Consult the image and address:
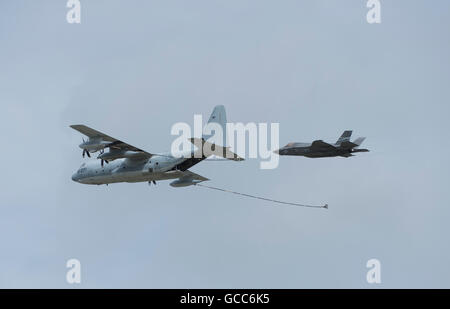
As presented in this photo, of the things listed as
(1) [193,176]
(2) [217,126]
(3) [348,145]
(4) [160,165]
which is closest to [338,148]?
(3) [348,145]

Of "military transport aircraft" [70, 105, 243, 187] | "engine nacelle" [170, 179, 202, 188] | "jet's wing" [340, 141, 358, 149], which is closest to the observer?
"military transport aircraft" [70, 105, 243, 187]

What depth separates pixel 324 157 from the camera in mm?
89438

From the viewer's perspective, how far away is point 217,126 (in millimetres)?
86688

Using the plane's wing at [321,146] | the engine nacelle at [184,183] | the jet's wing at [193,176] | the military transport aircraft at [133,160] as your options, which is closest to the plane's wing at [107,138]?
the military transport aircraft at [133,160]

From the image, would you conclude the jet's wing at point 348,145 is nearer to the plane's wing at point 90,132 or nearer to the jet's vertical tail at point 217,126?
the jet's vertical tail at point 217,126

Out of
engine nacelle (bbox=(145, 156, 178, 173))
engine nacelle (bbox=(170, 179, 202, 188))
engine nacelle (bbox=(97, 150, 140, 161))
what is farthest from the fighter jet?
engine nacelle (bbox=(97, 150, 140, 161))

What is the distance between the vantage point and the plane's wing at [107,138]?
3204 inches

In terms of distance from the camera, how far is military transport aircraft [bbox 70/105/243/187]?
273ft

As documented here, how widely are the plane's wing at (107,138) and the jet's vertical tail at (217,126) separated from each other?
5.20m

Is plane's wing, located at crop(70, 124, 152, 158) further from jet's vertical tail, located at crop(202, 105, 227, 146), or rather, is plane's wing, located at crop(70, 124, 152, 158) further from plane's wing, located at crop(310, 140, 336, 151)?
plane's wing, located at crop(310, 140, 336, 151)
